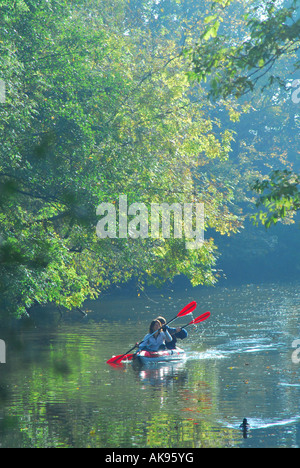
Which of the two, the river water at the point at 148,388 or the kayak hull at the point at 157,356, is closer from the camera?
the river water at the point at 148,388

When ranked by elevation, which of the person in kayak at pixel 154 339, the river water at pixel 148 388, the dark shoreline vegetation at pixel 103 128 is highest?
the dark shoreline vegetation at pixel 103 128

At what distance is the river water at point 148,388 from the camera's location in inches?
382

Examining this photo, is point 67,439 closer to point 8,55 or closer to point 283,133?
point 8,55

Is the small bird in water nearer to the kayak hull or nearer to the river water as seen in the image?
the river water

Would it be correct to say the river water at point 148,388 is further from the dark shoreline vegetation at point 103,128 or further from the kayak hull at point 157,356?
the dark shoreline vegetation at point 103,128

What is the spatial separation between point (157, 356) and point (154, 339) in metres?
0.57

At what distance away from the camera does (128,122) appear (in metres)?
22.5

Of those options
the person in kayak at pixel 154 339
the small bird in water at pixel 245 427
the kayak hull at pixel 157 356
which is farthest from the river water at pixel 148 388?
the person in kayak at pixel 154 339

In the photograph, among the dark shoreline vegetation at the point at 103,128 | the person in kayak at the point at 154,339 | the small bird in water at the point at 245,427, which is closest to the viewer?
the small bird in water at the point at 245,427

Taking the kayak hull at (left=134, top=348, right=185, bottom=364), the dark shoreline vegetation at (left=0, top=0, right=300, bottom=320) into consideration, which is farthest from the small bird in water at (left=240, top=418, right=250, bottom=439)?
the kayak hull at (left=134, top=348, right=185, bottom=364)

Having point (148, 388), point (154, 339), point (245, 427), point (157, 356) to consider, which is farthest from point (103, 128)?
point (245, 427)

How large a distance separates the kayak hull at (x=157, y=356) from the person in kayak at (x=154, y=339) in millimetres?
302

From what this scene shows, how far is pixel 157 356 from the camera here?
58.7ft

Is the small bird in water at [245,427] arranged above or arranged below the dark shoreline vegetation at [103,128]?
below
